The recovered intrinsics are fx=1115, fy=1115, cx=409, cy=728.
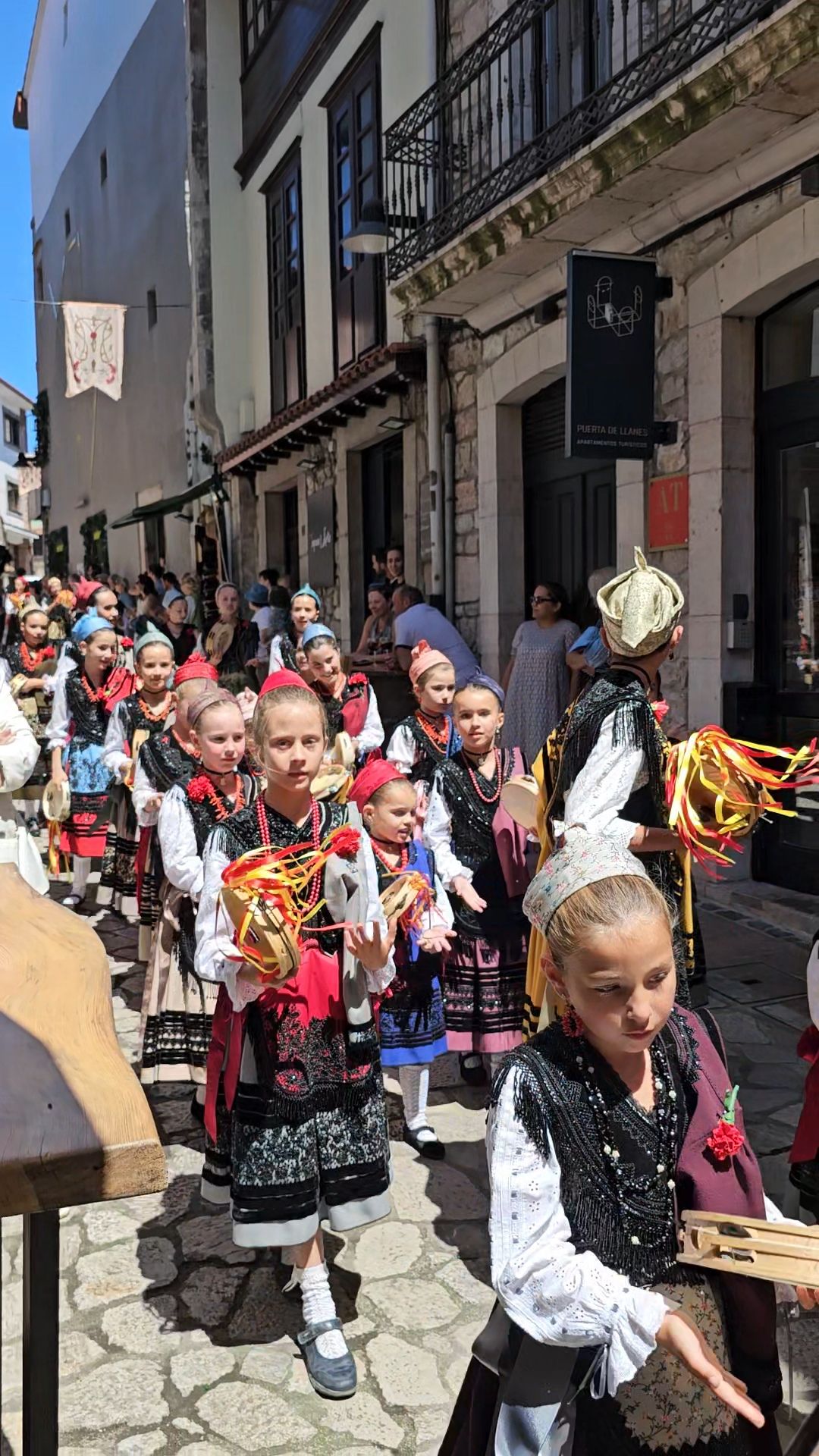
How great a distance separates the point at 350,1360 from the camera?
2.69 metres

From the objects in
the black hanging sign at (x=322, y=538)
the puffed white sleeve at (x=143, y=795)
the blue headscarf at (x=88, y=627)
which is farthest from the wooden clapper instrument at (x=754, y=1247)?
the black hanging sign at (x=322, y=538)

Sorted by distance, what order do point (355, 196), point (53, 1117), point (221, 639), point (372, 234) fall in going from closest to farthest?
point (53, 1117)
point (372, 234)
point (221, 639)
point (355, 196)

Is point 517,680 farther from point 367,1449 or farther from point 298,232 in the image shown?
point 298,232

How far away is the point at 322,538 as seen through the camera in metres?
13.5

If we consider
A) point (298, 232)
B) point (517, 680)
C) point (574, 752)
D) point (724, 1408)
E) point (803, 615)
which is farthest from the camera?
point (298, 232)

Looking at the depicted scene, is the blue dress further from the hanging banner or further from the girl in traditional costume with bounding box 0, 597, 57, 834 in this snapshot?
the hanging banner

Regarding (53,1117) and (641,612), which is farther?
(641,612)

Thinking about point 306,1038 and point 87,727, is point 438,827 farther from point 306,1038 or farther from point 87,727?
point 87,727

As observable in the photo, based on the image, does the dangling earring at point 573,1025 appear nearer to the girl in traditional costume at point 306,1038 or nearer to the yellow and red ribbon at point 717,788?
the girl in traditional costume at point 306,1038

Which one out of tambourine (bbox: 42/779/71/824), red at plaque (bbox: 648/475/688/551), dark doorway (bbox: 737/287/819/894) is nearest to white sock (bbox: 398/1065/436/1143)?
tambourine (bbox: 42/779/71/824)

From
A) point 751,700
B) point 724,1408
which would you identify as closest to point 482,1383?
point 724,1408

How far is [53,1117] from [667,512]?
6142 mm

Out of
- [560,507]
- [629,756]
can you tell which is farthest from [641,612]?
[560,507]

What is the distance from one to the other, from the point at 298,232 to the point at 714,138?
941cm
